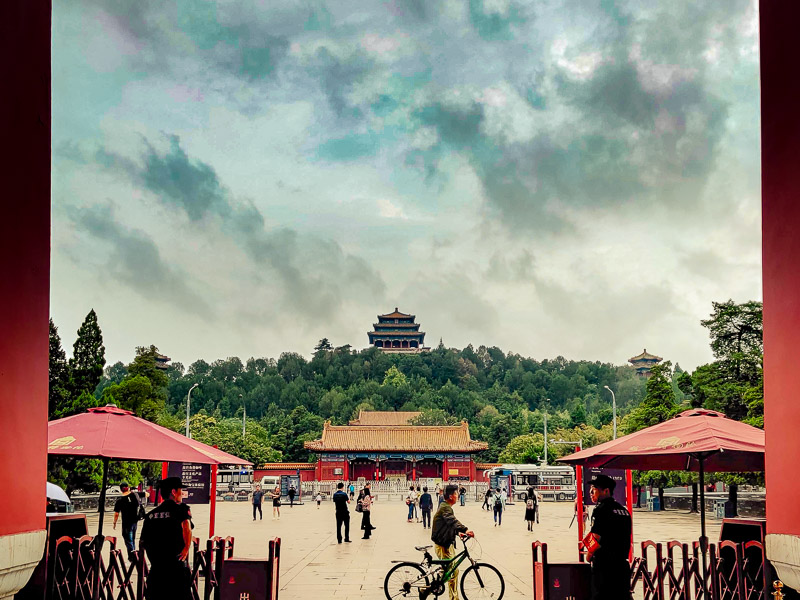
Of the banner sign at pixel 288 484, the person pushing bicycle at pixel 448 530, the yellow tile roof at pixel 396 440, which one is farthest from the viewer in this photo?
the yellow tile roof at pixel 396 440

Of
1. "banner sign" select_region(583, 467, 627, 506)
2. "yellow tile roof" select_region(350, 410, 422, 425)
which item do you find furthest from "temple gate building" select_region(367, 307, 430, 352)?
"banner sign" select_region(583, 467, 627, 506)

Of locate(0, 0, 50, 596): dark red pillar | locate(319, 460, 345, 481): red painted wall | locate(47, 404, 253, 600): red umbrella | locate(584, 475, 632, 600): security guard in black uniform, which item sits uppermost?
locate(0, 0, 50, 596): dark red pillar

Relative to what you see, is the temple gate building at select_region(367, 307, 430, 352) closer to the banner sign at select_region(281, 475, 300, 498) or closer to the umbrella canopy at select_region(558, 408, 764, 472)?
the banner sign at select_region(281, 475, 300, 498)

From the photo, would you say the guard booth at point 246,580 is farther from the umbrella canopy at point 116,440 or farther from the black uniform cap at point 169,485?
the umbrella canopy at point 116,440

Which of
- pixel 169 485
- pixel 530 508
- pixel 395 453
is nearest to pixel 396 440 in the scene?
pixel 395 453

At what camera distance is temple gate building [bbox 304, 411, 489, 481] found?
61125mm

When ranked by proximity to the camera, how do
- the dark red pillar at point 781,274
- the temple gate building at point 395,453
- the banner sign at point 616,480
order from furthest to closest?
the temple gate building at point 395,453, the banner sign at point 616,480, the dark red pillar at point 781,274

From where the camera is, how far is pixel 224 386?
109938mm

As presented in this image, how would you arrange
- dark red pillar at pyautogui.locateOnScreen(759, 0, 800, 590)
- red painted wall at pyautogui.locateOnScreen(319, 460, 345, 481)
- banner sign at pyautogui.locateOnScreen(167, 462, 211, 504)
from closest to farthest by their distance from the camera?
dark red pillar at pyautogui.locateOnScreen(759, 0, 800, 590) → banner sign at pyautogui.locateOnScreen(167, 462, 211, 504) → red painted wall at pyautogui.locateOnScreen(319, 460, 345, 481)

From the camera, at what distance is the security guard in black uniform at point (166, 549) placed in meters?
7.39

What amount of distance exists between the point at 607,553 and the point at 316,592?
5632 mm

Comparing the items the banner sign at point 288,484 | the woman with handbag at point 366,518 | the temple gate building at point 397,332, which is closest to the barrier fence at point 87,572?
the woman with handbag at point 366,518

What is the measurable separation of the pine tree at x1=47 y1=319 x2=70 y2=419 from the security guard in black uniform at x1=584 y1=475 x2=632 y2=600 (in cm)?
2714

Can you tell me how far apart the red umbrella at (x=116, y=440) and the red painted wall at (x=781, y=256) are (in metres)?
6.66
